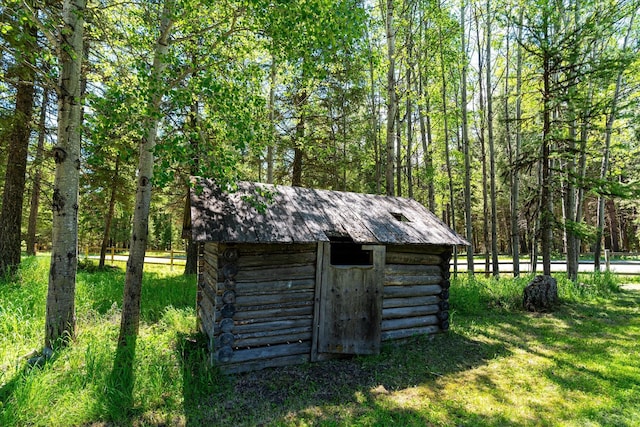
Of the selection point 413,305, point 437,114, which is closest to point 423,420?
point 413,305

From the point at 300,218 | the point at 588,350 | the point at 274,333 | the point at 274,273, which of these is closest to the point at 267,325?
the point at 274,333

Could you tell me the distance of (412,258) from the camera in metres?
7.53

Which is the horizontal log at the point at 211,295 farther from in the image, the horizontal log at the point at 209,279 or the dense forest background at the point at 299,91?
the dense forest background at the point at 299,91

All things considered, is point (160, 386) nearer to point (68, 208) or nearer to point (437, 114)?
point (68, 208)

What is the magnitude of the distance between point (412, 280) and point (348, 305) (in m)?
1.95

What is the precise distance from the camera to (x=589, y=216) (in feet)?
116

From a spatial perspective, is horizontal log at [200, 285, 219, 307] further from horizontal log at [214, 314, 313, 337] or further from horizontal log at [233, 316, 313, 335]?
horizontal log at [233, 316, 313, 335]

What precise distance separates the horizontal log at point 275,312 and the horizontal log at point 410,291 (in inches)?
73.9

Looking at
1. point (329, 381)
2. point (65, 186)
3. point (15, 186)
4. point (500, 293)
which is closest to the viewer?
point (65, 186)

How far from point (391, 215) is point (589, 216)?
1534 inches

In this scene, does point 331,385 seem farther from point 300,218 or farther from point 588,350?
point 588,350

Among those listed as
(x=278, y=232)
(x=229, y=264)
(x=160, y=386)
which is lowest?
(x=160, y=386)

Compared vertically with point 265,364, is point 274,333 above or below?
above

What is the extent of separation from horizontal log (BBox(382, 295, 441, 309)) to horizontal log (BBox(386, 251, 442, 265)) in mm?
827
